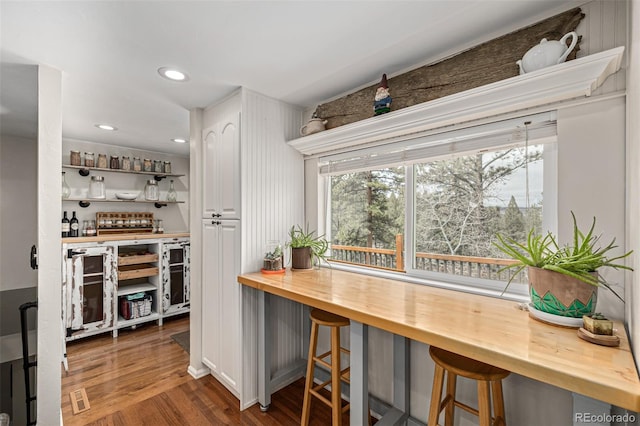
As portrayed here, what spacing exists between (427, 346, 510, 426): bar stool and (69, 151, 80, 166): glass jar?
164 inches

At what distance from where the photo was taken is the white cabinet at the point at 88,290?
295 centimetres

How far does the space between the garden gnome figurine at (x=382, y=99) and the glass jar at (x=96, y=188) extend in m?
3.52

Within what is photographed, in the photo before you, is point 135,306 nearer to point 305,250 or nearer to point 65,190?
point 65,190

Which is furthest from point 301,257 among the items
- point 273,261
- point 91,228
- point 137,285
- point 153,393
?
point 91,228

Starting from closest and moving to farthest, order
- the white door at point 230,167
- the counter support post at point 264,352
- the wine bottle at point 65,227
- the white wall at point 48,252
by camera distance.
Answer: the white wall at point 48,252
the counter support post at point 264,352
the white door at point 230,167
the wine bottle at point 65,227

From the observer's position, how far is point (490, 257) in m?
1.62

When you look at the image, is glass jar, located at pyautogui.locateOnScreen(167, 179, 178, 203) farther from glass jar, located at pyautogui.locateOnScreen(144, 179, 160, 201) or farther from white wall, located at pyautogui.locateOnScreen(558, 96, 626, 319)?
white wall, located at pyautogui.locateOnScreen(558, 96, 626, 319)

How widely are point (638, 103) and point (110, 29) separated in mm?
2168

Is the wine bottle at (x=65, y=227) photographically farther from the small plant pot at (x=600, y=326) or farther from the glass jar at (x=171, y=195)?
the small plant pot at (x=600, y=326)

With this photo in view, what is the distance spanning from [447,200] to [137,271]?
3.49 m

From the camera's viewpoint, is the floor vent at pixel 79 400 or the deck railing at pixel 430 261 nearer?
the deck railing at pixel 430 261

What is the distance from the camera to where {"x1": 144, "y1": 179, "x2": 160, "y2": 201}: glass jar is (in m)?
3.94

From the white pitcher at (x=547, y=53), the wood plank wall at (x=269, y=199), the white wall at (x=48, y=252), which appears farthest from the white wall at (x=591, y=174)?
the white wall at (x=48, y=252)

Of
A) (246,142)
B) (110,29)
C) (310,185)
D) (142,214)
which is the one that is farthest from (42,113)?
(142,214)
